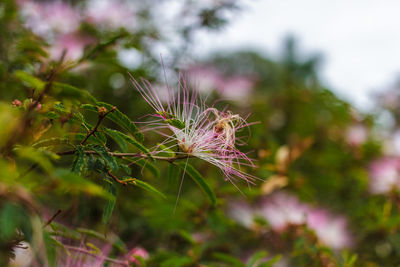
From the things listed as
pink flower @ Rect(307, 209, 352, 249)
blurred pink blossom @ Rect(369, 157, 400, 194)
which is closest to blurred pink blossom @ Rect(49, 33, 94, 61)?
pink flower @ Rect(307, 209, 352, 249)

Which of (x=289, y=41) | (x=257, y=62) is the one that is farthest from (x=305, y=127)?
(x=289, y=41)

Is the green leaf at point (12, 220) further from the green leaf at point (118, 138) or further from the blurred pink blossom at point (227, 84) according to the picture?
the blurred pink blossom at point (227, 84)

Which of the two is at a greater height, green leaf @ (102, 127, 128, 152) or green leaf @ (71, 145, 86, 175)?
green leaf @ (102, 127, 128, 152)

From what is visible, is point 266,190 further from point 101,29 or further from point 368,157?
point 101,29

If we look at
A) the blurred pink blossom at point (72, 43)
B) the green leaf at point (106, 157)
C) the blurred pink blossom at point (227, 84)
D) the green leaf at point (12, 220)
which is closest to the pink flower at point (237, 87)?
the blurred pink blossom at point (227, 84)

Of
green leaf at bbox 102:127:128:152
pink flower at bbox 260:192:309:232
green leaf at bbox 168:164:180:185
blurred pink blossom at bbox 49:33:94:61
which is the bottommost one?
green leaf at bbox 102:127:128:152

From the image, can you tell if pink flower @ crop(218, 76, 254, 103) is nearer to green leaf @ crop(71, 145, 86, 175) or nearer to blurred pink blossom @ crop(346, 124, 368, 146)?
blurred pink blossom @ crop(346, 124, 368, 146)

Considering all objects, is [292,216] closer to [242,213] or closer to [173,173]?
[242,213]
